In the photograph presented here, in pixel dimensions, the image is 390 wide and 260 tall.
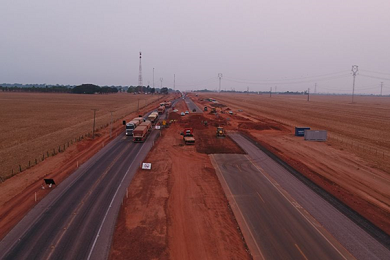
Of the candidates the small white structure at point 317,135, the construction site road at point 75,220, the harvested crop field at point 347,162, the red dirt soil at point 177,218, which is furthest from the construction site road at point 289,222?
the small white structure at point 317,135

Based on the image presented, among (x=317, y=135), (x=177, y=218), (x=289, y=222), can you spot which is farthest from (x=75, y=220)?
(x=317, y=135)

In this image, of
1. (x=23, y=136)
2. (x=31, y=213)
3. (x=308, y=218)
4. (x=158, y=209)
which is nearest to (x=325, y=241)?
(x=308, y=218)

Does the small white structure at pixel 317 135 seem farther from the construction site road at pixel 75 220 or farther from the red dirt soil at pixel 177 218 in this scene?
the construction site road at pixel 75 220

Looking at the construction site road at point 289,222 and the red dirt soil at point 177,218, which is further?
the construction site road at point 289,222

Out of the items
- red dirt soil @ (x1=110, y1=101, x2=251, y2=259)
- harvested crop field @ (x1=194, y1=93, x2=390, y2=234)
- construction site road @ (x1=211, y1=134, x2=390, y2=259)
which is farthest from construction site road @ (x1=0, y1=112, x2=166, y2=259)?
harvested crop field @ (x1=194, y1=93, x2=390, y2=234)

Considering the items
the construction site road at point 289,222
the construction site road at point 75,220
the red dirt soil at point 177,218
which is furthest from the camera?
the construction site road at point 289,222

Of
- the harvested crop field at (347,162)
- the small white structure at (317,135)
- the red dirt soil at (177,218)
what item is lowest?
the red dirt soil at (177,218)

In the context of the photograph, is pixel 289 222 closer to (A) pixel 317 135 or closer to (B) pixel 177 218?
(B) pixel 177 218

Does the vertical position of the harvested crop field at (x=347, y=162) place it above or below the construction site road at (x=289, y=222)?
above
